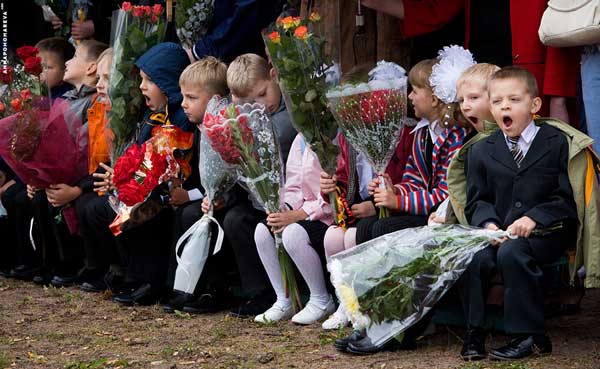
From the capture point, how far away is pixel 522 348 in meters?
5.20

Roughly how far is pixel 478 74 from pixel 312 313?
65.2 inches

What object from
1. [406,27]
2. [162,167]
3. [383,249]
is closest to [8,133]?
[162,167]

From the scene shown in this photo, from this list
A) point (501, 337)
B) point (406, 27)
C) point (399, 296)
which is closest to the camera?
point (399, 296)

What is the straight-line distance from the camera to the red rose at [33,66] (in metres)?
8.12

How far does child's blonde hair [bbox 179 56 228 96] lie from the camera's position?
283 inches

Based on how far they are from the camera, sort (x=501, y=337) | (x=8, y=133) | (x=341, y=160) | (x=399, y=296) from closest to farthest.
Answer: (x=399, y=296)
(x=501, y=337)
(x=341, y=160)
(x=8, y=133)

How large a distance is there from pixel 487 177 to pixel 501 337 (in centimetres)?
84

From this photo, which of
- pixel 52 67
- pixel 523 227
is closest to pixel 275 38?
pixel 523 227

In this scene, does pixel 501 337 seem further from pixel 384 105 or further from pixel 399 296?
pixel 384 105

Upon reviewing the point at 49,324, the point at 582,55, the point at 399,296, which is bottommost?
the point at 49,324

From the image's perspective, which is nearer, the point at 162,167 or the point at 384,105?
the point at 384,105

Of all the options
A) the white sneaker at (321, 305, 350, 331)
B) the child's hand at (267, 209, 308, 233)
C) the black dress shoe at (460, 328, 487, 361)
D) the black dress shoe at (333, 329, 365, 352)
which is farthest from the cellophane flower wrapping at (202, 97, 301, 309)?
the black dress shoe at (460, 328, 487, 361)

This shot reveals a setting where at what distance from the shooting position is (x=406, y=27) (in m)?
6.80

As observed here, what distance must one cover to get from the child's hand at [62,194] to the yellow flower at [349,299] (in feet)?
10.3
